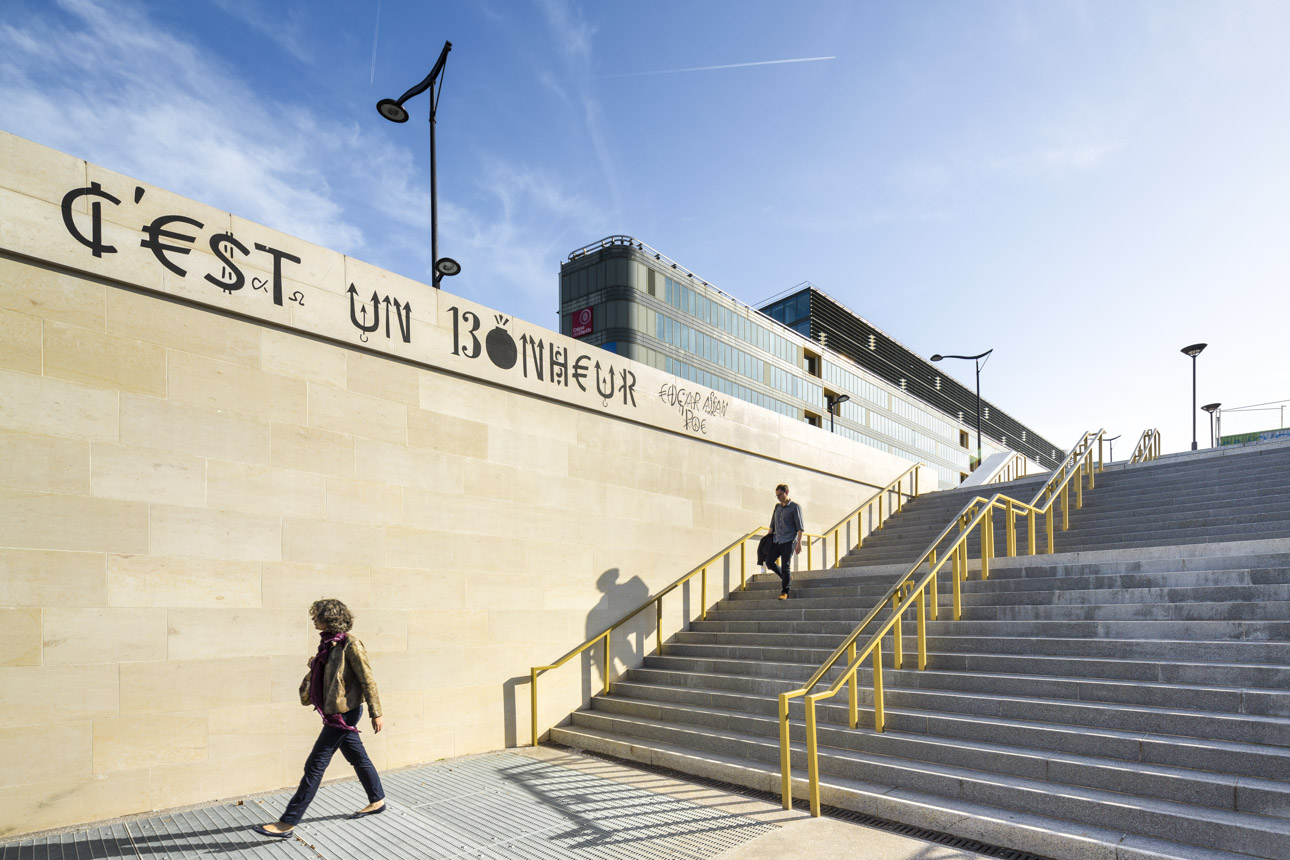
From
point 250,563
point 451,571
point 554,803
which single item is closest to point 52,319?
point 250,563

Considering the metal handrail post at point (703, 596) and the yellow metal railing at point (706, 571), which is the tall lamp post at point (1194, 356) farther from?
the metal handrail post at point (703, 596)

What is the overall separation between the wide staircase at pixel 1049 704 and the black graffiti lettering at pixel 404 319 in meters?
4.49

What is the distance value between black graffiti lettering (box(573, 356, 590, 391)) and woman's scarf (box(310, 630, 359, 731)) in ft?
16.0

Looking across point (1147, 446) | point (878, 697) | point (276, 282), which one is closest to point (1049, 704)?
point (878, 697)

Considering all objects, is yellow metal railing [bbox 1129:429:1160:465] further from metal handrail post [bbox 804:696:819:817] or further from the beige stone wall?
metal handrail post [bbox 804:696:819:817]

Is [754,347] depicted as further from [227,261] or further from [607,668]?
[227,261]

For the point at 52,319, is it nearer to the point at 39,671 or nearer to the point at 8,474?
the point at 8,474

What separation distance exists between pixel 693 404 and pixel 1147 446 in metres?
13.3

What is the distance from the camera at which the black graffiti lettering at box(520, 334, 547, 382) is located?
8.75 meters

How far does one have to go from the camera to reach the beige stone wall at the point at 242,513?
16.9ft

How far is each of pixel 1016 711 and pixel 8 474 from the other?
7514 millimetres

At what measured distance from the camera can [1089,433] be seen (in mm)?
13625

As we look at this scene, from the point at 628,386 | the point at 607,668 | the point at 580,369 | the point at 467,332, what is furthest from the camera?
the point at 628,386

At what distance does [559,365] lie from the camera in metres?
9.20
